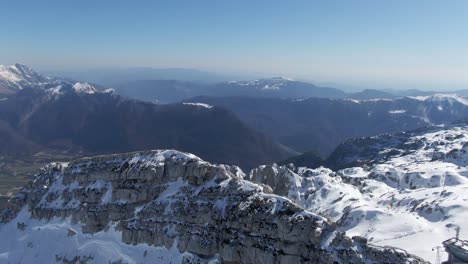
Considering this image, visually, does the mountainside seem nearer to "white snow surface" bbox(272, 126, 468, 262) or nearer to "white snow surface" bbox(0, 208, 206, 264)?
"white snow surface" bbox(272, 126, 468, 262)

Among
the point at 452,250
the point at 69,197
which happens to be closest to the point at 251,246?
the point at 452,250

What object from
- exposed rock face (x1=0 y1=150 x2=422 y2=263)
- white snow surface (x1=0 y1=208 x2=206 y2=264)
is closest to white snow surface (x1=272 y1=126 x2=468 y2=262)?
exposed rock face (x1=0 y1=150 x2=422 y2=263)

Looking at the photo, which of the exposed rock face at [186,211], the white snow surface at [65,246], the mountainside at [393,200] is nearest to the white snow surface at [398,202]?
the mountainside at [393,200]

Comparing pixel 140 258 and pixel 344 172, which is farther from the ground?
pixel 140 258

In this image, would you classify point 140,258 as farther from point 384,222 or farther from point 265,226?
point 384,222

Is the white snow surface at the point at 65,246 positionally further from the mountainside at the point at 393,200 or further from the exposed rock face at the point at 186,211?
the mountainside at the point at 393,200

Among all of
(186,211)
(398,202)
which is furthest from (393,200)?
(186,211)

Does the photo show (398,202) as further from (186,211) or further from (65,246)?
(65,246)
